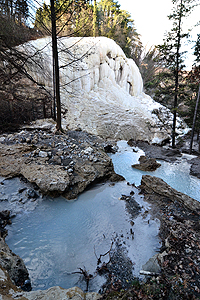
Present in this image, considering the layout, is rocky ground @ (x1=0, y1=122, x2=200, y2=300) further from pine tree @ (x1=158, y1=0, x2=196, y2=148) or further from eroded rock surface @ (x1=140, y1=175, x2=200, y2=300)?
pine tree @ (x1=158, y1=0, x2=196, y2=148)

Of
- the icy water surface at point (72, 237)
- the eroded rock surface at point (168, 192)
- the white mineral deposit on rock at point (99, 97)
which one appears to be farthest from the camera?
the white mineral deposit on rock at point (99, 97)

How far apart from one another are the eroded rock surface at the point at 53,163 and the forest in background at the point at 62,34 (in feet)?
6.56

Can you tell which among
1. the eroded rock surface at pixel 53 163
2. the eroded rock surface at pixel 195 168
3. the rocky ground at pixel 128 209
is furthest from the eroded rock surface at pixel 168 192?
the eroded rock surface at pixel 195 168

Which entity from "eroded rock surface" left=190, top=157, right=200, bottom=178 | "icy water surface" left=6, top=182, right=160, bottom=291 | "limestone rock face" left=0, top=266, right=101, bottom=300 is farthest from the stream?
"eroded rock surface" left=190, top=157, right=200, bottom=178

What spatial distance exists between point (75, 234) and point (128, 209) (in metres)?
1.57

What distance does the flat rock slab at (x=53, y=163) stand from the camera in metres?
4.11

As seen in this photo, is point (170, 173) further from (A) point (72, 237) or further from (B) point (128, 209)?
(A) point (72, 237)

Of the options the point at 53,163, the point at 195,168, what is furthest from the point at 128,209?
the point at 195,168

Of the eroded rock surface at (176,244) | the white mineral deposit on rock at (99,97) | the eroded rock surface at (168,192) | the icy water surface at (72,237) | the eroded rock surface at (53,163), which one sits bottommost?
the icy water surface at (72,237)

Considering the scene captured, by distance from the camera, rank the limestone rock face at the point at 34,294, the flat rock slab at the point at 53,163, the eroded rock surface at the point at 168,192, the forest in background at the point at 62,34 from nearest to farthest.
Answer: the limestone rock face at the point at 34,294 → the forest in background at the point at 62,34 → the eroded rock surface at the point at 168,192 → the flat rock slab at the point at 53,163

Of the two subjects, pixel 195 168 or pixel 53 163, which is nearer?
pixel 53 163

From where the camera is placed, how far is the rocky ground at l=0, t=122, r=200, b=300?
1968 millimetres

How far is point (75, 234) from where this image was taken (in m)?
3.14

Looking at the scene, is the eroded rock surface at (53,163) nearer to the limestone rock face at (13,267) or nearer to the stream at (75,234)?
the stream at (75,234)
